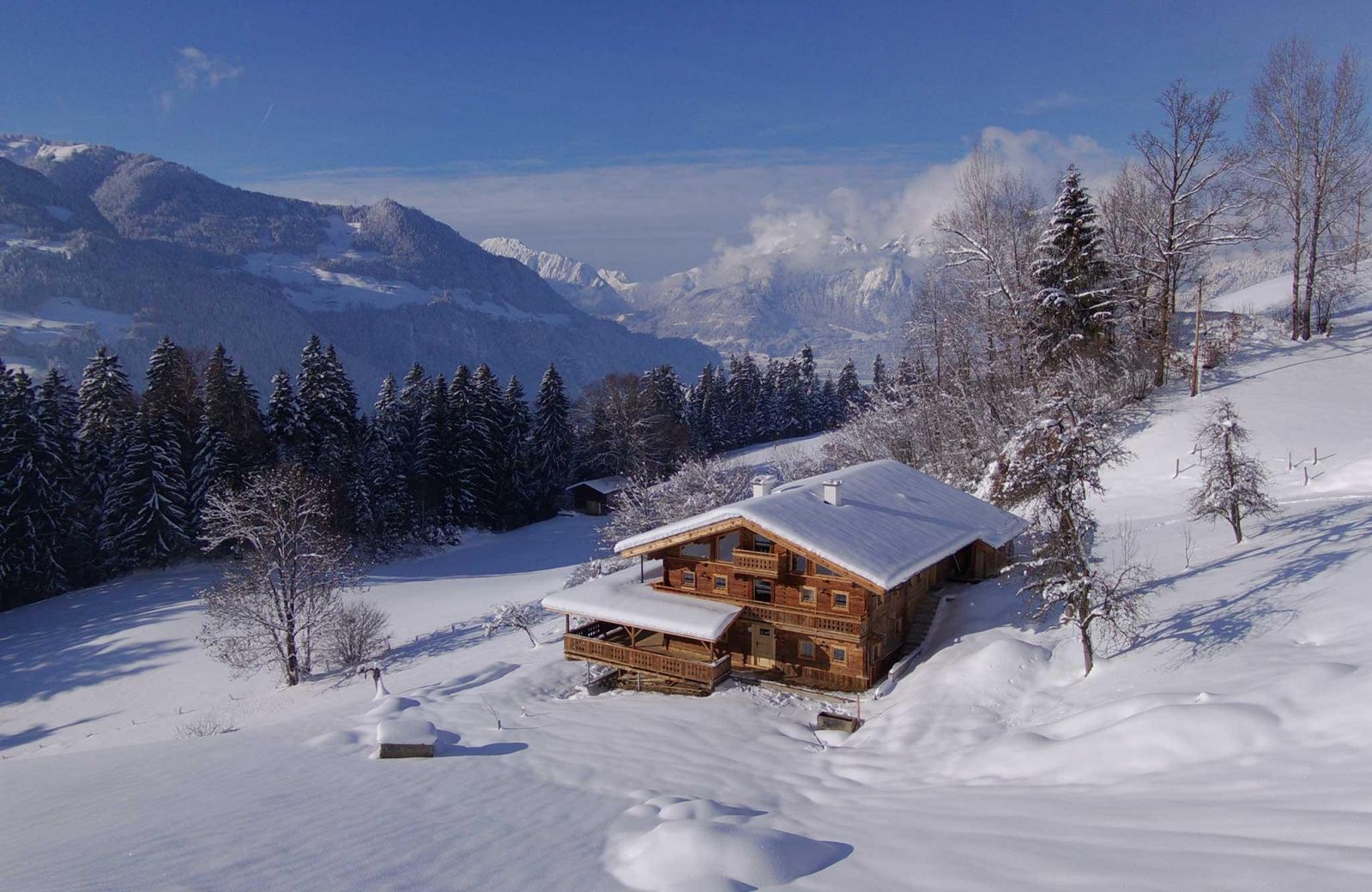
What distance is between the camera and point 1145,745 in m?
10.9

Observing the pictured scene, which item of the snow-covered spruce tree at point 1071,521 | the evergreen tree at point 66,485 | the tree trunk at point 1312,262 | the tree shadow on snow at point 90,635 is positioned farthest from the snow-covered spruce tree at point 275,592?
the tree trunk at point 1312,262

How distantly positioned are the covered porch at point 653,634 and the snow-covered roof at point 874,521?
1.91 meters

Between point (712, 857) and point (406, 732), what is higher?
point (712, 857)

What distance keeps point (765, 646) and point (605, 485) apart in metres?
43.4

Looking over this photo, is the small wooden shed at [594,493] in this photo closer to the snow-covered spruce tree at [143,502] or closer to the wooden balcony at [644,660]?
the snow-covered spruce tree at [143,502]

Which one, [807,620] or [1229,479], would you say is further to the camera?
[807,620]

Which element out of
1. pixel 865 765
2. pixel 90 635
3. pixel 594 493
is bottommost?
pixel 90 635

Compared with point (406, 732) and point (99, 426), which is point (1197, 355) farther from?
point (99, 426)

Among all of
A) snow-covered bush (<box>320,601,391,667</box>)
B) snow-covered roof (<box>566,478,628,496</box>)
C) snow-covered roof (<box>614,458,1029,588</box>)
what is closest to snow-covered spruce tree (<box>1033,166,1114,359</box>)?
snow-covered roof (<box>614,458,1029,588</box>)

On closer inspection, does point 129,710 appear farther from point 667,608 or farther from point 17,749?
point 667,608

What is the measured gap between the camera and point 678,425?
7506cm

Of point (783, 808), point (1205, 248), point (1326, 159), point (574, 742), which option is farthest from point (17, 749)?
point (1326, 159)

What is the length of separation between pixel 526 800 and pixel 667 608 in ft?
38.9

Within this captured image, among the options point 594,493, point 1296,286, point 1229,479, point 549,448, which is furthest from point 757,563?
point 549,448
